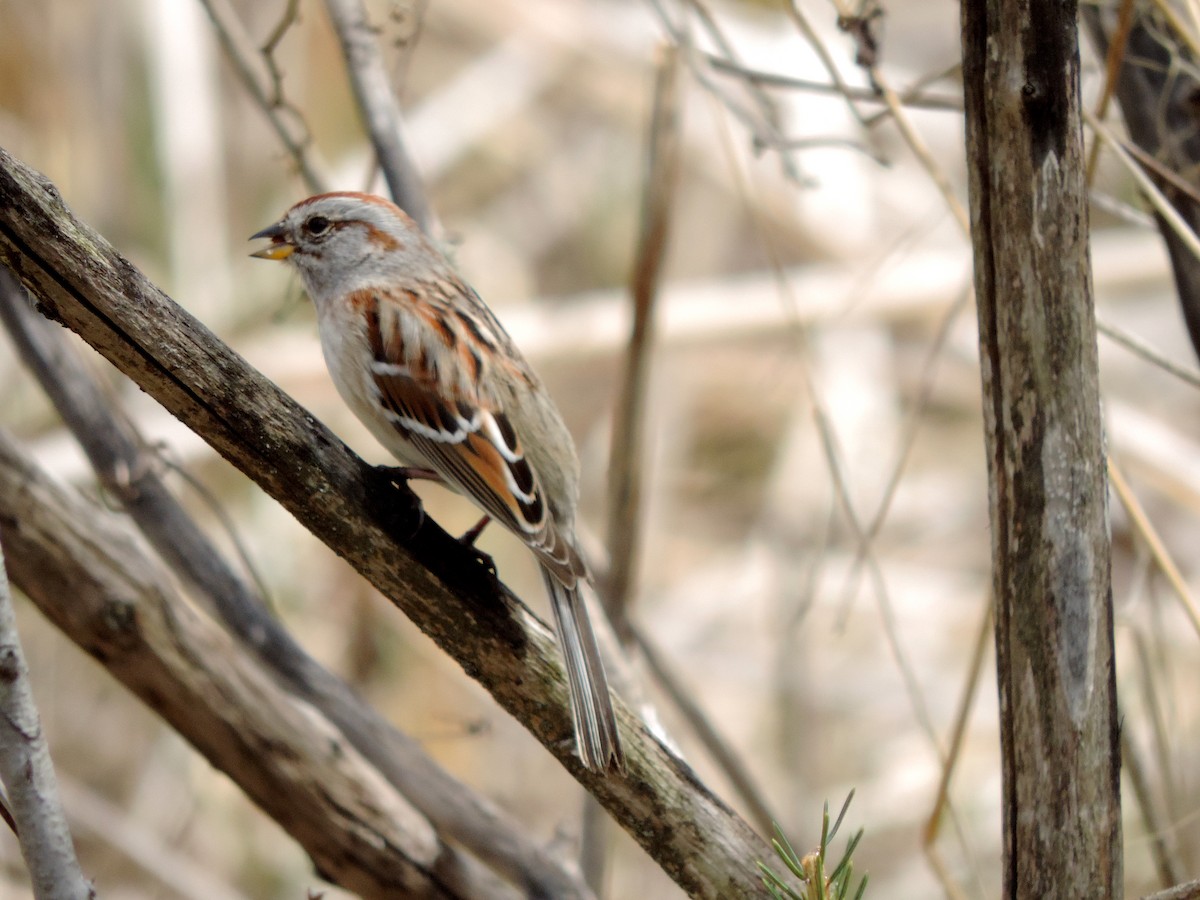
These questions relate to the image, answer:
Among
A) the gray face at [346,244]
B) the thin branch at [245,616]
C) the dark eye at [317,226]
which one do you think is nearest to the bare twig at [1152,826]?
the thin branch at [245,616]

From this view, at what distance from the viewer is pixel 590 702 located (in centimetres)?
136

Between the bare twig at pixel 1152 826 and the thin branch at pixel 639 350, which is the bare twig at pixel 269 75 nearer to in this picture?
the thin branch at pixel 639 350

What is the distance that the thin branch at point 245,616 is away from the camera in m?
1.92

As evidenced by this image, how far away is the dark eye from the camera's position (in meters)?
2.29

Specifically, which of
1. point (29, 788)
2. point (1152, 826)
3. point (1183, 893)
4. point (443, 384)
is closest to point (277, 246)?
point (443, 384)

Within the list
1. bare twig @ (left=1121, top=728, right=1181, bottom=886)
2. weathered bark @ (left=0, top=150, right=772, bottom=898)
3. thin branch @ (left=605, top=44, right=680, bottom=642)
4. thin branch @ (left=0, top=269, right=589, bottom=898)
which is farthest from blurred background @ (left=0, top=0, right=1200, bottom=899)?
weathered bark @ (left=0, top=150, right=772, bottom=898)

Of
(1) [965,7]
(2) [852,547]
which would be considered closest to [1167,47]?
(1) [965,7]

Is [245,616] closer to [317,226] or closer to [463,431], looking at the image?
[463,431]

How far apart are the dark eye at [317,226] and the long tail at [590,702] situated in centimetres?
105

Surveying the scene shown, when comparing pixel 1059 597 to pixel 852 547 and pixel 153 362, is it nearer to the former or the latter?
pixel 153 362

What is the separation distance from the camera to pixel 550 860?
1.91 meters

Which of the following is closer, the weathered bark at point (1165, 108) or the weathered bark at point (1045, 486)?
the weathered bark at point (1045, 486)

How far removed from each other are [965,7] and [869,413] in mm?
3469

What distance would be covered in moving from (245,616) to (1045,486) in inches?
50.2
